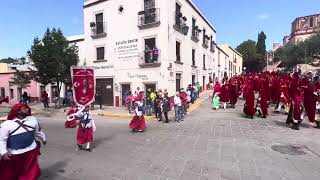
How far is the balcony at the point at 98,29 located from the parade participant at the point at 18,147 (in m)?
18.9

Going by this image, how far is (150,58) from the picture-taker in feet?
68.7

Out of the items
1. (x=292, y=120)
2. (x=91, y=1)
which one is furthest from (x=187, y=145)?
(x=91, y=1)

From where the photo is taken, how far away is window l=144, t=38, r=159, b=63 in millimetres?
20508

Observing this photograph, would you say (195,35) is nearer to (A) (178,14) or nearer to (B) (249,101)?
(A) (178,14)

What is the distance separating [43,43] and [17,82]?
6.83 meters

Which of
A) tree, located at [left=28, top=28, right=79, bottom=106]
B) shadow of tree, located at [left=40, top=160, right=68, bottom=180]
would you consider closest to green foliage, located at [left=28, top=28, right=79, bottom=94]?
tree, located at [left=28, top=28, right=79, bottom=106]

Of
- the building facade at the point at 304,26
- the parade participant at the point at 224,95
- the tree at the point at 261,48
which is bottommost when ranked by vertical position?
the parade participant at the point at 224,95

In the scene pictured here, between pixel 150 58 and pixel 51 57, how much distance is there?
753 centimetres

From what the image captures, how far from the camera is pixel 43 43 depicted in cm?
2262

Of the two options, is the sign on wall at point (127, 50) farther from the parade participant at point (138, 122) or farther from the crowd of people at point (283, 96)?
the parade participant at point (138, 122)

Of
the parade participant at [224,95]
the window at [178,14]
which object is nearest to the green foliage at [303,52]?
the window at [178,14]

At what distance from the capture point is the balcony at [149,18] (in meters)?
20.4

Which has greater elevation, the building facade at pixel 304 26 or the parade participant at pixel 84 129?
the building facade at pixel 304 26

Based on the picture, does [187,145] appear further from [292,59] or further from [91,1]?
[292,59]
